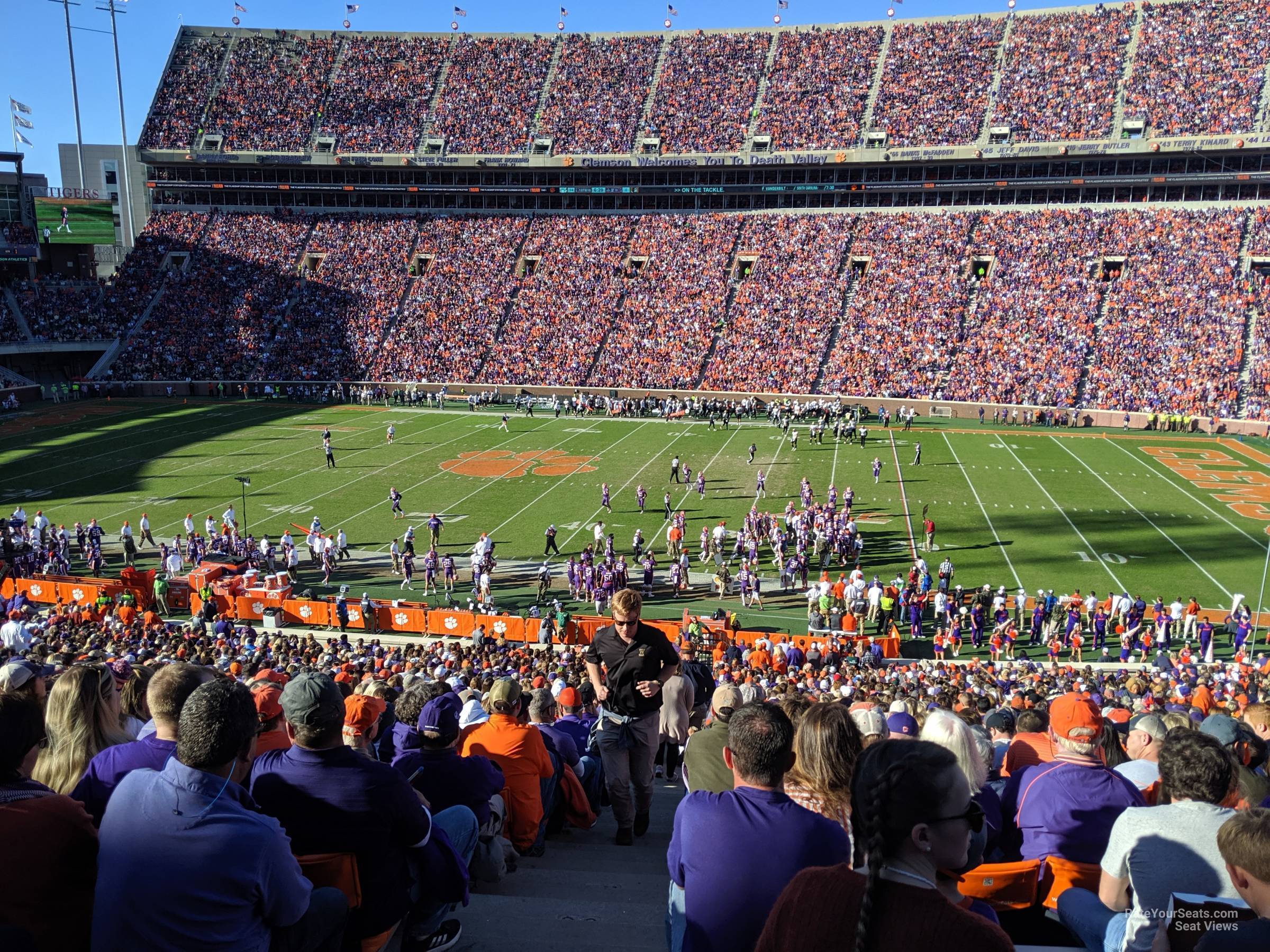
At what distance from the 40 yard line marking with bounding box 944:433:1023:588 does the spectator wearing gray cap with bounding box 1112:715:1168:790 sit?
714 inches

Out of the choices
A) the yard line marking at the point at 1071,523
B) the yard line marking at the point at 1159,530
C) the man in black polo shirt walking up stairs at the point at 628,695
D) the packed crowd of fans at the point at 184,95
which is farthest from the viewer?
the packed crowd of fans at the point at 184,95

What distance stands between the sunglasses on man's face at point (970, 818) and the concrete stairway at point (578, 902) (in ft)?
8.05

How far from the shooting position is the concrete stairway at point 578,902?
15.5 ft

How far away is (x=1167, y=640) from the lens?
66.6ft

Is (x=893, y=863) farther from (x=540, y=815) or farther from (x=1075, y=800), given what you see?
(x=540, y=815)

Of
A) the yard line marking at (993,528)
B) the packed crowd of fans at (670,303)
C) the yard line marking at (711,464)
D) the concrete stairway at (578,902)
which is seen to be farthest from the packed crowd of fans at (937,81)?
the concrete stairway at (578,902)

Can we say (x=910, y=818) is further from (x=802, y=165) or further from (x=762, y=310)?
(x=802, y=165)

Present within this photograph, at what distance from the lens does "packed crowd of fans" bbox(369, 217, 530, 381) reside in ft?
187

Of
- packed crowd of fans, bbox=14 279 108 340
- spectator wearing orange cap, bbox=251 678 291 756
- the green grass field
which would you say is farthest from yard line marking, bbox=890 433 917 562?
packed crowd of fans, bbox=14 279 108 340

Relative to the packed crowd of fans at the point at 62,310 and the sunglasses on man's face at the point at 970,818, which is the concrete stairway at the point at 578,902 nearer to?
the sunglasses on man's face at the point at 970,818

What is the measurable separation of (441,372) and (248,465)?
19882 mm

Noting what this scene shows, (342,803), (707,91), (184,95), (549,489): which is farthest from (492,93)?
(342,803)

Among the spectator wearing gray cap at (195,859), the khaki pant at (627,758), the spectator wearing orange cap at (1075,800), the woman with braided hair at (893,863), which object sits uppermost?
the woman with braided hair at (893,863)

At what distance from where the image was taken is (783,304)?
2185 inches
